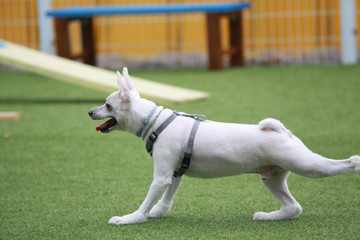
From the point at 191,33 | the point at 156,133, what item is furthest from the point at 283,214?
the point at 191,33

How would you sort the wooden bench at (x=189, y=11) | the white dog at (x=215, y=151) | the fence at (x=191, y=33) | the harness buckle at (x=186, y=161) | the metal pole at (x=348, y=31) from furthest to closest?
the fence at (x=191, y=33) → the metal pole at (x=348, y=31) → the wooden bench at (x=189, y=11) → the harness buckle at (x=186, y=161) → the white dog at (x=215, y=151)

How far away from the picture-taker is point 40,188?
3.64 metres

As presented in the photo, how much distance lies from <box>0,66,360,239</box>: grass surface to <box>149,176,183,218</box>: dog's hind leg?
0.06 m

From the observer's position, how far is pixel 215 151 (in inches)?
110

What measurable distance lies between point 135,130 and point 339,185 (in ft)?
4.26

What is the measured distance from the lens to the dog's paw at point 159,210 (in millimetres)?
3008

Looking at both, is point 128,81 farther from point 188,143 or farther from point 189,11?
point 189,11

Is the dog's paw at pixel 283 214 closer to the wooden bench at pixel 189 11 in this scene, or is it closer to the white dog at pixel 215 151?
the white dog at pixel 215 151

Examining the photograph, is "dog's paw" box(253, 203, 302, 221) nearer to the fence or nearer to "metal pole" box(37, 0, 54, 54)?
the fence

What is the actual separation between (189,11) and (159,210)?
6.24 metres

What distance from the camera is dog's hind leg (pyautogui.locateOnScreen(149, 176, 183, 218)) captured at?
3.01 metres

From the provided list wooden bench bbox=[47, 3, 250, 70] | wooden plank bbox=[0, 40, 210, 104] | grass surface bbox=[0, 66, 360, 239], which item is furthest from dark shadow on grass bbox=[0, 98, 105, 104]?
wooden bench bbox=[47, 3, 250, 70]

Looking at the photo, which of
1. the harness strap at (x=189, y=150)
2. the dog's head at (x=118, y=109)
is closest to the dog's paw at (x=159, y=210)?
the harness strap at (x=189, y=150)

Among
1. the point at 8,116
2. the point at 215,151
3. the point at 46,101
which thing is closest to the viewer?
the point at 215,151
